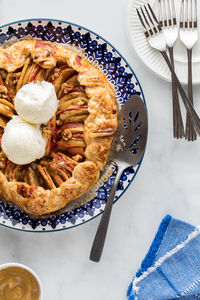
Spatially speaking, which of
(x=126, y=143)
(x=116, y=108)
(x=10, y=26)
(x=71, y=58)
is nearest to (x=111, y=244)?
(x=126, y=143)

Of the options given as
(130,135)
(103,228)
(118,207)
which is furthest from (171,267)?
(130,135)

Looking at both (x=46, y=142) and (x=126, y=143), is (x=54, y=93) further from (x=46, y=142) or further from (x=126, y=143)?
(x=126, y=143)

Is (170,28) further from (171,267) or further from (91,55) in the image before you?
(171,267)

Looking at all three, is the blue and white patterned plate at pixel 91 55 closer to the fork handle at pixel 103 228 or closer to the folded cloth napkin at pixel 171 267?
the fork handle at pixel 103 228

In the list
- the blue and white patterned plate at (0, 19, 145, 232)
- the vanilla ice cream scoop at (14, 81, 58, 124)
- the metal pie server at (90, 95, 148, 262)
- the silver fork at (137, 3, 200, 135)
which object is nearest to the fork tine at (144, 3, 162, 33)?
the silver fork at (137, 3, 200, 135)

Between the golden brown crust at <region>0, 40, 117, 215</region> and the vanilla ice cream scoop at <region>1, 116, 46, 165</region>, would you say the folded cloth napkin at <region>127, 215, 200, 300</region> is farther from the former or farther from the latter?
the vanilla ice cream scoop at <region>1, 116, 46, 165</region>

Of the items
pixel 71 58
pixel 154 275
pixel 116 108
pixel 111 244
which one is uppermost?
pixel 71 58
